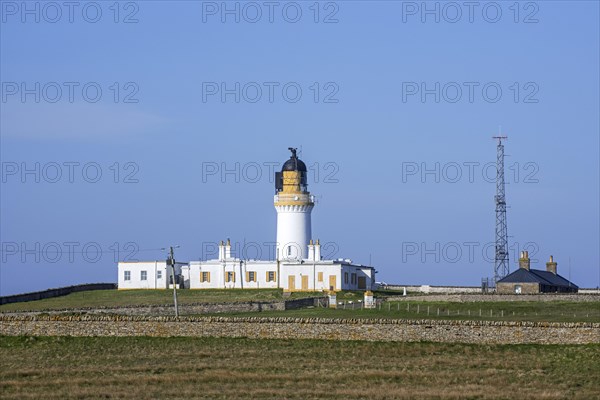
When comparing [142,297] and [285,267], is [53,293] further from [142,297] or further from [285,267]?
[285,267]

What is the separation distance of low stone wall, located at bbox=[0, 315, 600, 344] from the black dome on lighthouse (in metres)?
42.6

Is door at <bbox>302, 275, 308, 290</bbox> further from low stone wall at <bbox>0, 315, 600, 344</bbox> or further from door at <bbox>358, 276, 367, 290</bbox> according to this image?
low stone wall at <bbox>0, 315, 600, 344</bbox>

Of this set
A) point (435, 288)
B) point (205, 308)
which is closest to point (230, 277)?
point (435, 288)

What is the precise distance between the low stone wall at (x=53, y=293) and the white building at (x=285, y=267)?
2853mm

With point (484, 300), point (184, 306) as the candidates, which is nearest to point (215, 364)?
point (184, 306)

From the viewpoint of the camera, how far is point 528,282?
74188mm

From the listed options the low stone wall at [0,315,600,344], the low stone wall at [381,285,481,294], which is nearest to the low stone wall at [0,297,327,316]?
the low stone wall at [0,315,600,344]

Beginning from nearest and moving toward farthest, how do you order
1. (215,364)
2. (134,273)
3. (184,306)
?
(215,364)
(184,306)
(134,273)

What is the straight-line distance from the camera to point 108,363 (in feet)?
125

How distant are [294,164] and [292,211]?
10.9ft

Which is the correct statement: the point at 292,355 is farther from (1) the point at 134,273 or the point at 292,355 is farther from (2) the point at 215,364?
(1) the point at 134,273

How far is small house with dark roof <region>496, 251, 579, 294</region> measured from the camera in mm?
74000

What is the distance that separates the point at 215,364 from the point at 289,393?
16.4 ft

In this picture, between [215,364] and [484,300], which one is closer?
[215,364]
